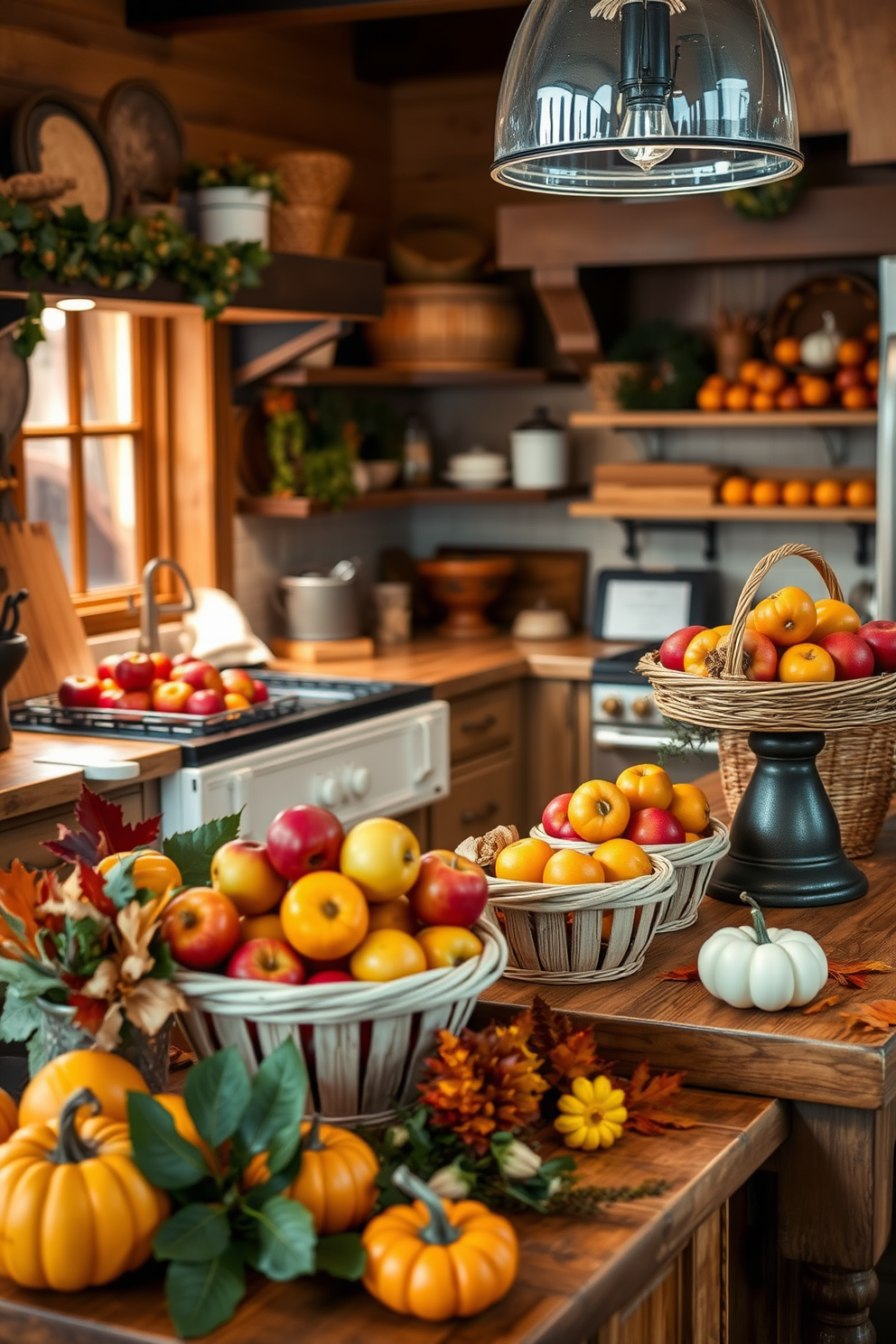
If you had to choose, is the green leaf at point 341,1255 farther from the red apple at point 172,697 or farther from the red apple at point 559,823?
the red apple at point 172,697

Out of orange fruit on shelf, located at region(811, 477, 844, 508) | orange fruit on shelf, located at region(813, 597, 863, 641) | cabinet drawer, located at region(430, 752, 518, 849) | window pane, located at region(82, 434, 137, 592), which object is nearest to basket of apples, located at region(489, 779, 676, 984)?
orange fruit on shelf, located at region(813, 597, 863, 641)

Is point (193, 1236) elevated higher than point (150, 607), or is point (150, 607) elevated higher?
point (150, 607)

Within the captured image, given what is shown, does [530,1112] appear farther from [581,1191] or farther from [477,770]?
[477,770]

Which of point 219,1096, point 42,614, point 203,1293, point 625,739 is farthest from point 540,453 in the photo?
point 203,1293

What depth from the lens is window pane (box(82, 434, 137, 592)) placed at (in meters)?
4.32

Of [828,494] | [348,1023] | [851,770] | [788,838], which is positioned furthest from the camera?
[828,494]

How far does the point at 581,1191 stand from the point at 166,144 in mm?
3312

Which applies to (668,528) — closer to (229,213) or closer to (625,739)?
(625,739)

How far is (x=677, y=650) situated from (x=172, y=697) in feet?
5.36

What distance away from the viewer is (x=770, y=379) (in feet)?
15.3

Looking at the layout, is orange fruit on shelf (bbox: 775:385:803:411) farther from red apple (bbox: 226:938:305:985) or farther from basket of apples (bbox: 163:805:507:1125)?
red apple (bbox: 226:938:305:985)

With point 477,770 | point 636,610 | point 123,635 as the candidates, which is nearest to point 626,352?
point 636,610

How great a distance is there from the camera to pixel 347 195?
5156 millimetres

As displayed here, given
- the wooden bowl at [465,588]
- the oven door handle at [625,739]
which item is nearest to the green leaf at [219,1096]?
the oven door handle at [625,739]
